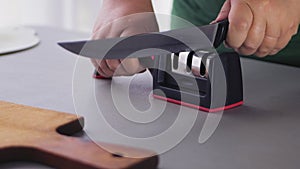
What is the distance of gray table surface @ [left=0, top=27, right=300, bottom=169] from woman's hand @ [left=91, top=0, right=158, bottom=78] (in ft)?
0.09

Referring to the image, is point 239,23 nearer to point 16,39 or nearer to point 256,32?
point 256,32

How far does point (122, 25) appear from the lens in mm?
866

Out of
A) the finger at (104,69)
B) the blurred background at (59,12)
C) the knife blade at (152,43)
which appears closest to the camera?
the knife blade at (152,43)

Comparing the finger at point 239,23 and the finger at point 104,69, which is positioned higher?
the finger at point 239,23

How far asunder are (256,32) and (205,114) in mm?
137

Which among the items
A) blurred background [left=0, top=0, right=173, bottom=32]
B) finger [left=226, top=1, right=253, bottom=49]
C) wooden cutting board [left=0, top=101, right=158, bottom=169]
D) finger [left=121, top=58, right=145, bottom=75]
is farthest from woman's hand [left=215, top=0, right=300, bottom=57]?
blurred background [left=0, top=0, right=173, bottom=32]

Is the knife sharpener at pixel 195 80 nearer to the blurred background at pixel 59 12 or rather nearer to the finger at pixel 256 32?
the finger at pixel 256 32

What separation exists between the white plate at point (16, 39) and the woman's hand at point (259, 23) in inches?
17.0

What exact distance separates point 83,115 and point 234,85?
21 cm

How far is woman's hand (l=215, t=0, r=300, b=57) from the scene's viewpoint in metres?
0.74

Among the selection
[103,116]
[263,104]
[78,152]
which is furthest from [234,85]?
[78,152]

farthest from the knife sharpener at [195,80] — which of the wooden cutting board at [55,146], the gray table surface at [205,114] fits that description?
the wooden cutting board at [55,146]

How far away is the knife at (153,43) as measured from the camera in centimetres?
63

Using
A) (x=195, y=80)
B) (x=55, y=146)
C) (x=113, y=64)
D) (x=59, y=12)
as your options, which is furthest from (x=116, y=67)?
(x=59, y=12)
